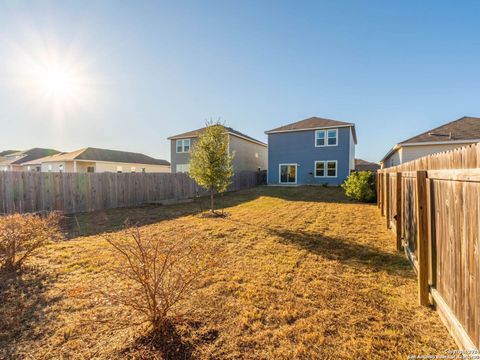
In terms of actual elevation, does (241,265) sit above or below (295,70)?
below

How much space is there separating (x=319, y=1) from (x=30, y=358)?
1277 cm

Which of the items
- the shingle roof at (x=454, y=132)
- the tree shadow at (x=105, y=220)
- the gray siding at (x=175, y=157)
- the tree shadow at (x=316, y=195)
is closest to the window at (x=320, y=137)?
the tree shadow at (x=316, y=195)

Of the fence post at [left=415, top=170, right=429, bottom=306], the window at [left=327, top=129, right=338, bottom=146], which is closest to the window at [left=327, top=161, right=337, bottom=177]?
the window at [left=327, top=129, right=338, bottom=146]

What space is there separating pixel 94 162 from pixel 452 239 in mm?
32819

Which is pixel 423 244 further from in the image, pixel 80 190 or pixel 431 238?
pixel 80 190

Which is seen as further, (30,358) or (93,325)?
(93,325)

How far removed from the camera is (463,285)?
2111mm

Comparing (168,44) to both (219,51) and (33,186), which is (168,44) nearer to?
(219,51)

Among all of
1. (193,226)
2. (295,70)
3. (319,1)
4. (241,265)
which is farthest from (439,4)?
(193,226)

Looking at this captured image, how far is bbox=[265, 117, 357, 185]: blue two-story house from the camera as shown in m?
20.1

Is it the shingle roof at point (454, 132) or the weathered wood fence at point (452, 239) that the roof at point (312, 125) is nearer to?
the shingle roof at point (454, 132)

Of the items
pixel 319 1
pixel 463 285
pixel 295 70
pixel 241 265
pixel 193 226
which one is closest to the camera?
pixel 463 285

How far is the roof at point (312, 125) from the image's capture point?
20.2 meters

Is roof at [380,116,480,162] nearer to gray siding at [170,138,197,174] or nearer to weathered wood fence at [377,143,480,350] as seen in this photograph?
weathered wood fence at [377,143,480,350]
